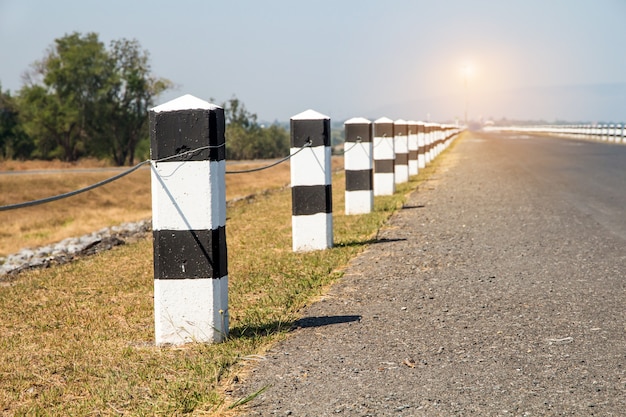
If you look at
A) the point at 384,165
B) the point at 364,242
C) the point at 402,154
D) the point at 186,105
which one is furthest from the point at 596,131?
the point at 186,105

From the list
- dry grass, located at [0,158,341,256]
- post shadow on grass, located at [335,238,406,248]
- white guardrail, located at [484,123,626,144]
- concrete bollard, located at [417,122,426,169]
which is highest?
white guardrail, located at [484,123,626,144]

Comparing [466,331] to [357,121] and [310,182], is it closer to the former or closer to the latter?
[310,182]

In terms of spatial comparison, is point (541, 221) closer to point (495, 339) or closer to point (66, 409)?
point (495, 339)

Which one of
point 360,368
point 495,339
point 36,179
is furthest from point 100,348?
point 36,179

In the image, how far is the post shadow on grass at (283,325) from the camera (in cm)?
477

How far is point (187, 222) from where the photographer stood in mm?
4773

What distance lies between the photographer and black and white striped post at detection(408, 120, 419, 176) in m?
18.8

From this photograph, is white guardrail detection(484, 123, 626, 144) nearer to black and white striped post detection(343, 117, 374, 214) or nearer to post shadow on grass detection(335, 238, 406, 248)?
black and white striped post detection(343, 117, 374, 214)

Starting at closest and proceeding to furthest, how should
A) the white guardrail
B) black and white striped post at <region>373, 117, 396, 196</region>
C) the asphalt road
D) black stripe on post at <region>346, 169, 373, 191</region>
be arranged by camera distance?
the asphalt road
black stripe on post at <region>346, 169, 373, 191</region>
black and white striped post at <region>373, 117, 396, 196</region>
the white guardrail

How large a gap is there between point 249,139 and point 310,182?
3501 inches

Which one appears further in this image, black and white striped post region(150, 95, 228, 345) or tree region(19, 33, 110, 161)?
tree region(19, 33, 110, 161)

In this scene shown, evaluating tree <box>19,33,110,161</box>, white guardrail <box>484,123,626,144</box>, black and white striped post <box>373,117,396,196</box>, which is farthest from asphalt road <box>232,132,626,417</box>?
tree <box>19,33,110,161</box>

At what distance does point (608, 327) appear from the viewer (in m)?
4.66

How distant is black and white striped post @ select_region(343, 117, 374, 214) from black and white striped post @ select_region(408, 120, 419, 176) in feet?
24.6
